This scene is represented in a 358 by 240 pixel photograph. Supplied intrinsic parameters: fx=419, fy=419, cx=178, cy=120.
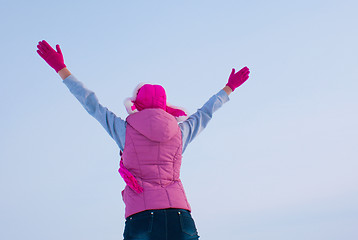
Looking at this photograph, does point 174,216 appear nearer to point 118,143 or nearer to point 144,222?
point 144,222

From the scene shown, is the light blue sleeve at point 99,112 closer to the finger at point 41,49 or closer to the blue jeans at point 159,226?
the finger at point 41,49

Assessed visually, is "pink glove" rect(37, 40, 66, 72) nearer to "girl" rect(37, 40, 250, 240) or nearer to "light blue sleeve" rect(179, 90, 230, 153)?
"girl" rect(37, 40, 250, 240)

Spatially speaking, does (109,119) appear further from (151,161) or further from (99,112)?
(151,161)

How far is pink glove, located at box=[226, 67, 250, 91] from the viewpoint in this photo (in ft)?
15.4

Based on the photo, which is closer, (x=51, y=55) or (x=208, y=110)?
(x=51, y=55)

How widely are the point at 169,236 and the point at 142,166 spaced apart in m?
0.61

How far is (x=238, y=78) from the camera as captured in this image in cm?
476

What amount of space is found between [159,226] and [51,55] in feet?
6.28

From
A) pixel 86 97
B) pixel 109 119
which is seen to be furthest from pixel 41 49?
pixel 109 119

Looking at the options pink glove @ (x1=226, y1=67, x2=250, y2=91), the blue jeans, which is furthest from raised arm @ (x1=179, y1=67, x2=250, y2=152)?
the blue jeans

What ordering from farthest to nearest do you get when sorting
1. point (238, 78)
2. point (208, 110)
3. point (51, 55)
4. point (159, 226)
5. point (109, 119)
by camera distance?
point (238, 78) → point (208, 110) → point (51, 55) → point (109, 119) → point (159, 226)

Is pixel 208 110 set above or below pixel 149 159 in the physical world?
above

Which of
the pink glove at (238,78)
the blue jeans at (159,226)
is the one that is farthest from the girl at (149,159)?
the pink glove at (238,78)

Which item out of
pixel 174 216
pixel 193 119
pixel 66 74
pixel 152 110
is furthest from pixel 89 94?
pixel 174 216
